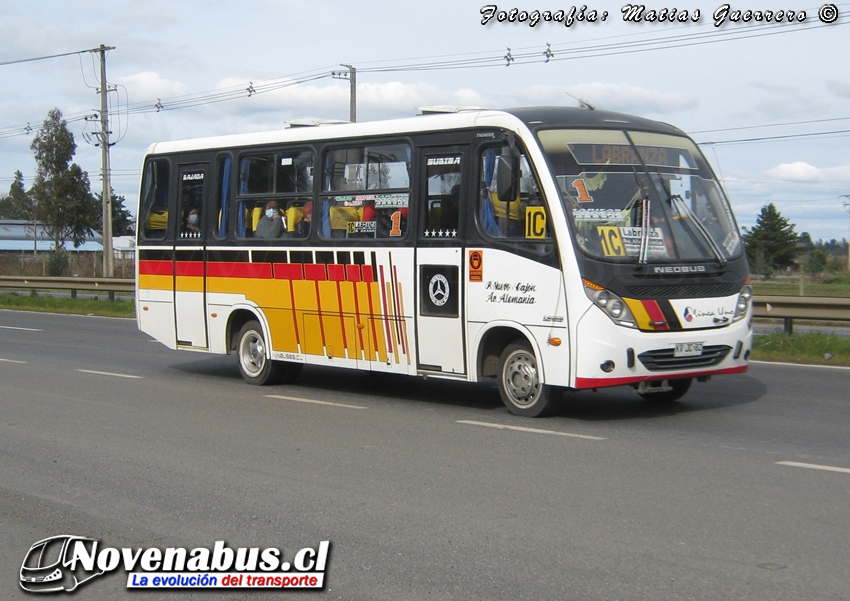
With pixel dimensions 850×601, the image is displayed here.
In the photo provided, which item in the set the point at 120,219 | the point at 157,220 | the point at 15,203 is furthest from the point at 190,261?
the point at 15,203

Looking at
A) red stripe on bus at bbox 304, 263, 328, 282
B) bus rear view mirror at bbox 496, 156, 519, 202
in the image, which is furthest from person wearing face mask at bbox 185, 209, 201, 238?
bus rear view mirror at bbox 496, 156, 519, 202

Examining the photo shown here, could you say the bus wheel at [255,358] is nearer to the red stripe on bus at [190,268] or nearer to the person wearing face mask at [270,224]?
the red stripe on bus at [190,268]

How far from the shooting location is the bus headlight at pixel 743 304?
10.0 meters

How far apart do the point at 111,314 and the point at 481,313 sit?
20061 mm

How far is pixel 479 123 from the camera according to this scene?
10328 mm

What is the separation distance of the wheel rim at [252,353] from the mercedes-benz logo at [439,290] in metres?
3.10

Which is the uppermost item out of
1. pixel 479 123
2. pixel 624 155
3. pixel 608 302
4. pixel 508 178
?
pixel 479 123

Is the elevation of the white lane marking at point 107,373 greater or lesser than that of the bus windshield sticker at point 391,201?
lesser

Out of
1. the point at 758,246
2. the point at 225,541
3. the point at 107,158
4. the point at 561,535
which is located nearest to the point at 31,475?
the point at 225,541

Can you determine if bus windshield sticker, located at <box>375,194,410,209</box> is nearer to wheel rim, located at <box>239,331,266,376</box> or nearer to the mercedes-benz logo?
the mercedes-benz logo

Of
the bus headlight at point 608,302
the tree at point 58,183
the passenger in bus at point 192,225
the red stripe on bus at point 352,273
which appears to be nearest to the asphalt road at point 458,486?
the bus headlight at point 608,302

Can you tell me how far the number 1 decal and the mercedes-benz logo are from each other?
1.78m

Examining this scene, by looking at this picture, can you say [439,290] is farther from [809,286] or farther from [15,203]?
[15,203]

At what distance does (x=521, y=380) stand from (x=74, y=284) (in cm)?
2525
